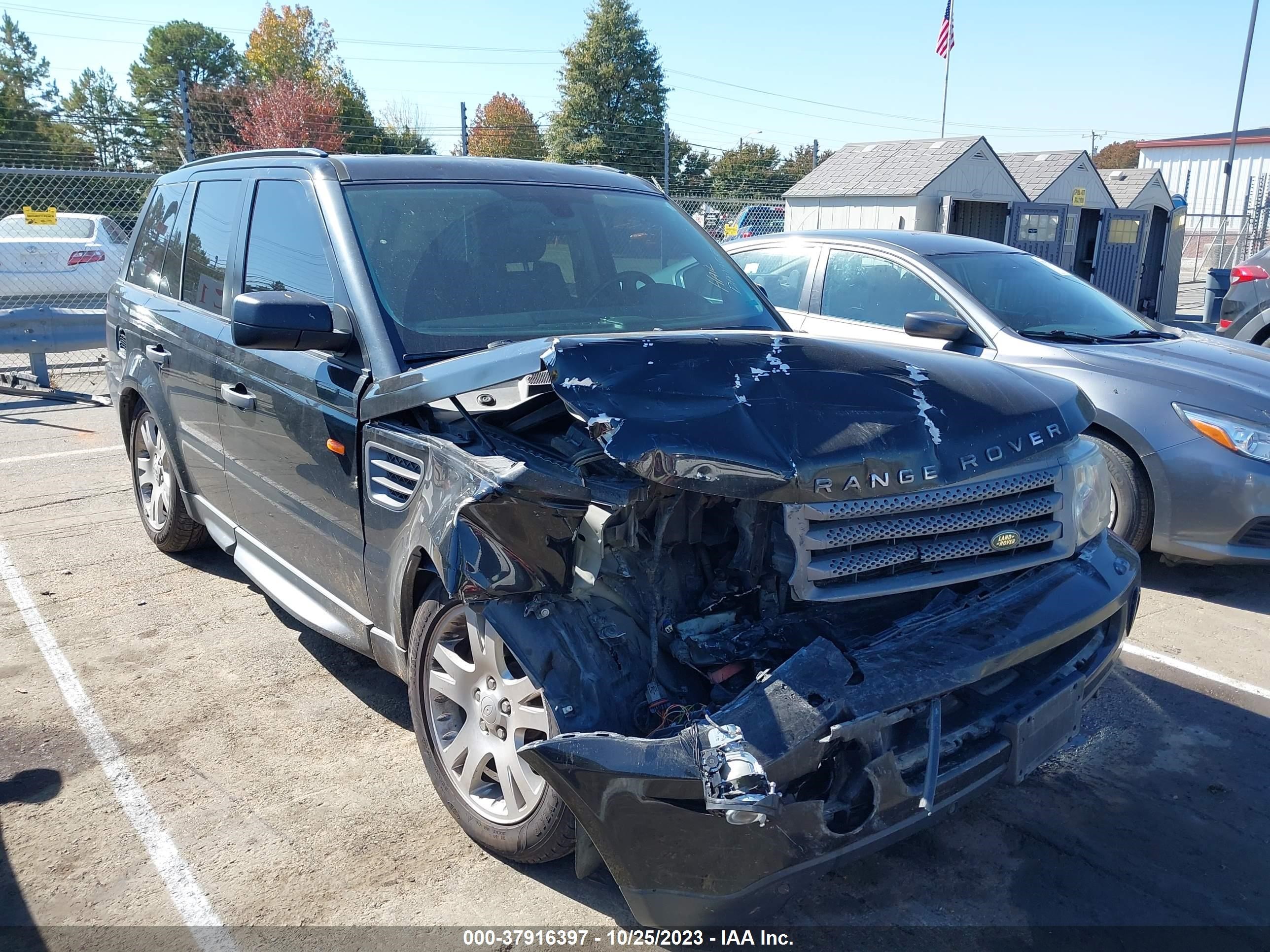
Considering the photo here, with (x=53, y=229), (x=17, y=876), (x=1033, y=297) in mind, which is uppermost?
(x=53, y=229)

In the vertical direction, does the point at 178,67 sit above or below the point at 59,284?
above

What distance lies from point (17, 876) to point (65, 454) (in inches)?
232

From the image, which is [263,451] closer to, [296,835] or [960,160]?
[296,835]

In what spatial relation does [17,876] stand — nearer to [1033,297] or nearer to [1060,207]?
[1033,297]

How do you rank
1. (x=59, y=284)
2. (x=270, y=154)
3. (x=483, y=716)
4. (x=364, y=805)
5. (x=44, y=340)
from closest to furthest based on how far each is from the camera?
(x=483, y=716), (x=364, y=805), (x=270, y=154), (x=44, y=340), (x=59, y=284)

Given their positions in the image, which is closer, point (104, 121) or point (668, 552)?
point (668, 552)

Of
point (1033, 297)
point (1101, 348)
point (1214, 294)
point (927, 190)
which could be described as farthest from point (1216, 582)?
point (927, 190)

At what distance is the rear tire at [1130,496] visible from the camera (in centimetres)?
489

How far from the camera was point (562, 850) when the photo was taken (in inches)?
102

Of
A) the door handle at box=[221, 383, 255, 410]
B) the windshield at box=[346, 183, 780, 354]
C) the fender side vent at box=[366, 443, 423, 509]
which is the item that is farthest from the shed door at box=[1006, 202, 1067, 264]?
the fender side vent at box=[366, 443, 423, 509]

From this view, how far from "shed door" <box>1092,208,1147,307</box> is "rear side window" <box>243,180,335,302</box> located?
1468 cm

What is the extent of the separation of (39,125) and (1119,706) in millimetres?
47281

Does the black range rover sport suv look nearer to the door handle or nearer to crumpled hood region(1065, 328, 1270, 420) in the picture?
the door handle

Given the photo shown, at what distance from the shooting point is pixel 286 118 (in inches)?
1704
